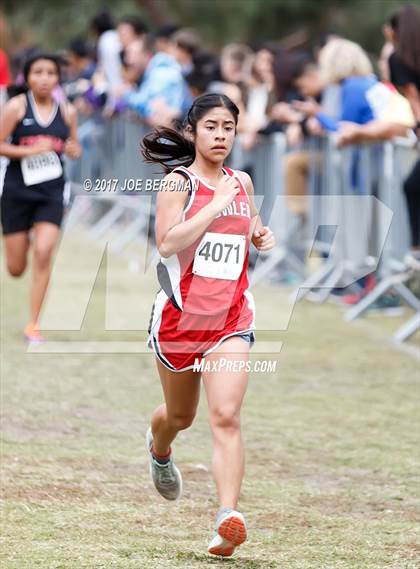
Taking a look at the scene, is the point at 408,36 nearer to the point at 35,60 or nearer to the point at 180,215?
the point at 35,60

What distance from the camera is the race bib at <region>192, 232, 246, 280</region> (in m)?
5.14

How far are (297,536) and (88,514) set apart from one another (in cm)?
83

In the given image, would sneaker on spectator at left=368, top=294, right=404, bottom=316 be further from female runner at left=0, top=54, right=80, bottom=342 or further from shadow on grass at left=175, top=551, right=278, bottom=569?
shadow on grass at left=175, top=551, right=278, bottom=569

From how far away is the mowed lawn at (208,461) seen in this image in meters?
5.09

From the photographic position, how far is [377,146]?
10844 mm

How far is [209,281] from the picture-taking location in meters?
5.19

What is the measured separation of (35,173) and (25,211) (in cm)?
27

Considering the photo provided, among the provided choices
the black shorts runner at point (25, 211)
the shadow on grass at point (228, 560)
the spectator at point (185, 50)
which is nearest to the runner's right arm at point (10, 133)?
the black shorts runner at point (25, 211)

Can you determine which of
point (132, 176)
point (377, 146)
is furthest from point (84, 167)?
point (377, 146)

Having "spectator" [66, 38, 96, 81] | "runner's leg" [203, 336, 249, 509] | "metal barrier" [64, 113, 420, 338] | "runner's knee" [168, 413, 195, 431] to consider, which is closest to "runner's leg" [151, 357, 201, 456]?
"runner's knee" [168, 413, 195, 431]

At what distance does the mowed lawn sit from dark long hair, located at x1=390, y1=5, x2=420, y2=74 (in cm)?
200

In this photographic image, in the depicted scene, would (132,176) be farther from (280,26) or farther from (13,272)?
(280,26)

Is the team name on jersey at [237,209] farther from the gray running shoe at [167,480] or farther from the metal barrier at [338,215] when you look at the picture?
the metal barrier at [338,215]

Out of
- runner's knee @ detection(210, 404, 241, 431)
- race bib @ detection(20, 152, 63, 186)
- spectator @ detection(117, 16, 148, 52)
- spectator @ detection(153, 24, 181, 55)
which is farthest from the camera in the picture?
spectator @ detection(117, 16, 148, 52)
